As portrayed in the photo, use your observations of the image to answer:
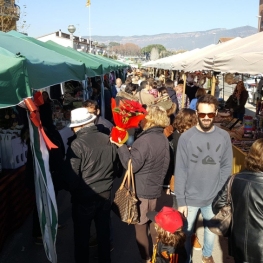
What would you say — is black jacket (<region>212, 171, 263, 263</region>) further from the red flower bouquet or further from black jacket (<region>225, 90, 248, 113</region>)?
black jacket (<region>225, 90, 248, 113</region>)

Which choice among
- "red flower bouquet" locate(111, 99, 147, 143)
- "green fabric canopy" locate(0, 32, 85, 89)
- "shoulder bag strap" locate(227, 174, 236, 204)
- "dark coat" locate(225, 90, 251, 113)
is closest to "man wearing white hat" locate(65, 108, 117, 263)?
"red flower bouquet" locate(111, 99, 147, 143)

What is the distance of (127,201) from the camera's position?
3.17 metres

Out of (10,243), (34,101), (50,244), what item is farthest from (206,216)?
(10,243)

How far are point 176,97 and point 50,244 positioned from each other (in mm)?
6810

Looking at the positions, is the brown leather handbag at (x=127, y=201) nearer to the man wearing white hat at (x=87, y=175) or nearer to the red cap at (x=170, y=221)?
the man wearing white hat at (x=87, y=175)

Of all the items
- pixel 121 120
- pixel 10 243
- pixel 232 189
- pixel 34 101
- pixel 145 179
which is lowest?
pixel 10 243

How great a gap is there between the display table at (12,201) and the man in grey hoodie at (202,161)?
75.0 inches

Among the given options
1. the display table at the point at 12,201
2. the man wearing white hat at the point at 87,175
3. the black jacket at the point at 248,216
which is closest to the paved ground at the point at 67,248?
the display table at the point at 12,201

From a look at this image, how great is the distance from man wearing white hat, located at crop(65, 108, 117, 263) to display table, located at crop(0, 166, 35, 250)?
1.08 metres

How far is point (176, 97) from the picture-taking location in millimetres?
9133

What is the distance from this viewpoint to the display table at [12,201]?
3.88m

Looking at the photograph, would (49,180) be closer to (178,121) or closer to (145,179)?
(145,179)

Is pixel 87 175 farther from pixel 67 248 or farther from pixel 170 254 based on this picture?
pixel 67 248

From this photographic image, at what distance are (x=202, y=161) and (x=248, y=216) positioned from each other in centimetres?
98
